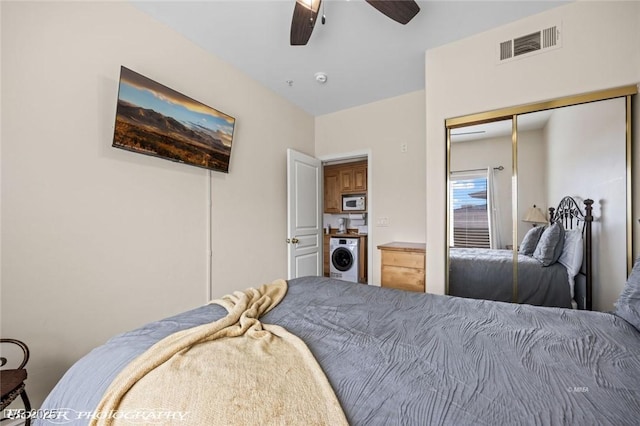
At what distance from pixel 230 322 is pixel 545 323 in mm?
1329

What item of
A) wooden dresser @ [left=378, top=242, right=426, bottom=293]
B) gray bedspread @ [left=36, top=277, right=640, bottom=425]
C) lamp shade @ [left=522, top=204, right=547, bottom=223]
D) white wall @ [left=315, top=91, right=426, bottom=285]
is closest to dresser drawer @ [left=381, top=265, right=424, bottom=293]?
wooden dresser @ [left=378, top=242, right=426, bottom=293]

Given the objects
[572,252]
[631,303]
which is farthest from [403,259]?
[631,303]

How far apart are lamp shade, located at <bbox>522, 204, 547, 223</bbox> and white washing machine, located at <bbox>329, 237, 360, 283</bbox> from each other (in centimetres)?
267

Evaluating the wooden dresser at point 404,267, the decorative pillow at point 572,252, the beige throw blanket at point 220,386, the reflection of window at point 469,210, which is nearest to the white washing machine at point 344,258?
the wooden dresser at point 404,267

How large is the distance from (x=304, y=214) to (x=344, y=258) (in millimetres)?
1478

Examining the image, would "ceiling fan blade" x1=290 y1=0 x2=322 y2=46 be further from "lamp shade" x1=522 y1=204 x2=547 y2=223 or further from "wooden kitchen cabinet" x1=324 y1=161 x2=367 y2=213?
"wooden kitchen cabinet" x1=324 y1=161 x2=367 y2=213

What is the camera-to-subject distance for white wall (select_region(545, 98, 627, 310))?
1787mm

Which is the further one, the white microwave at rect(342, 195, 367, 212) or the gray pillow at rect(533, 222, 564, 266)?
the white microwave at rect(342, 195, 367, 212)

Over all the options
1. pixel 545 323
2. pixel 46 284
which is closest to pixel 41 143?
pixel 46 284

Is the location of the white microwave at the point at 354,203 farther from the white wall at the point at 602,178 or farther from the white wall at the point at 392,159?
the white wall at the point at 602,178

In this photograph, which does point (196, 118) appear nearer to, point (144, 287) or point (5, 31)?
point (5, 31)

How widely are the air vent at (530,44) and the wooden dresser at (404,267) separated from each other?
1822 millimetres

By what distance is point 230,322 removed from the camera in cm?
105

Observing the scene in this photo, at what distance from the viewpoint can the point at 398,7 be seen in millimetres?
1551
